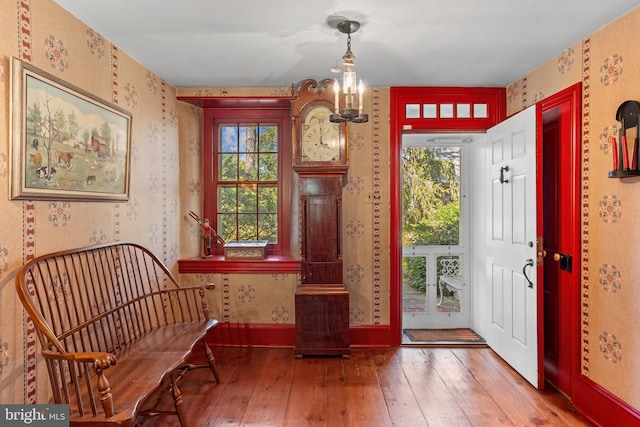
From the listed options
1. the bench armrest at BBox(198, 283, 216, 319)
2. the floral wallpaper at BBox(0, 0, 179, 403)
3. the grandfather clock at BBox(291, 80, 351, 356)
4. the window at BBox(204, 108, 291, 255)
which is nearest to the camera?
the floral wallpaper at BBox(0, 0, 179, 403)

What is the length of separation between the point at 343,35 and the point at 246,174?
1.70 metres

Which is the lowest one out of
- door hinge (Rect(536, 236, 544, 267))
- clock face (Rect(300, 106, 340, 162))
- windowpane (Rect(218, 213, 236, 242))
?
door hinge (Rect(536, 236, 544, 267))

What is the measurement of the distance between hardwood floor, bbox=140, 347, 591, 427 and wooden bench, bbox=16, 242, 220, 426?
26 centimetres

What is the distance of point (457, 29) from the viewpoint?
225 cm

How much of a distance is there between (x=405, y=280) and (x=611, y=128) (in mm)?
2460

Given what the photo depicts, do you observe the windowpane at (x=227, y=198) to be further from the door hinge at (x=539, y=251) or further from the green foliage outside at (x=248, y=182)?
the door hinge at (x=539, y=251)

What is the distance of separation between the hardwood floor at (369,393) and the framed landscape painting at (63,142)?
142cm

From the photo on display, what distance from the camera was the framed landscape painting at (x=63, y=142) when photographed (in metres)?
1.71

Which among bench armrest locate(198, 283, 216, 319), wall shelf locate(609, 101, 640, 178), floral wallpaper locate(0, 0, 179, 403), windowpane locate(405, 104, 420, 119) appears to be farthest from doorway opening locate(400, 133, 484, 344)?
floral wallpaper locate(0, 0, 179, 403)

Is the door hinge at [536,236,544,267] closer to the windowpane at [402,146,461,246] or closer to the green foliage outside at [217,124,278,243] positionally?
the windowpane at [402,146,461,246]

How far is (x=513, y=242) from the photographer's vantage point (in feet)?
9.37

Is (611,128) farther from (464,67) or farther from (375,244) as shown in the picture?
(375,244)

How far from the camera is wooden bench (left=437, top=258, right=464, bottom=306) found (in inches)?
159

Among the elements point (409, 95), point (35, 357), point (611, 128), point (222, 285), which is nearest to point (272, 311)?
point (222, 285)
